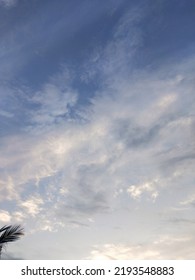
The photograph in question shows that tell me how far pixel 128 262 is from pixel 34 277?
4.10m

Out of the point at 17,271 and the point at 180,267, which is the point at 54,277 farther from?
the point at 180,267

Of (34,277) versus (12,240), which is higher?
(12,240)

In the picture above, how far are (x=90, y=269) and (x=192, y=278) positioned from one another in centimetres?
431

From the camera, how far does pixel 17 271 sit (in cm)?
2239

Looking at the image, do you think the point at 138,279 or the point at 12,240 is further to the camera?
the point at 12,240

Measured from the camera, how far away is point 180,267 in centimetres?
2252

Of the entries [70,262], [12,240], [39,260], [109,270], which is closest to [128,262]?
[109,270]

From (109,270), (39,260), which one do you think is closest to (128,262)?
(109,270)

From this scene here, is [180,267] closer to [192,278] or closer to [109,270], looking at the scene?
[192,278]

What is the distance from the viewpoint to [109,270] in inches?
862

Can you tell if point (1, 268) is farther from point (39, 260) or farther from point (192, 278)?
point (192, 278)

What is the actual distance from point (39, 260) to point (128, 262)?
154 inches

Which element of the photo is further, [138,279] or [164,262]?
[164,262]

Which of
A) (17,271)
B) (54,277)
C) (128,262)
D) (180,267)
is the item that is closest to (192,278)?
(180,267)
